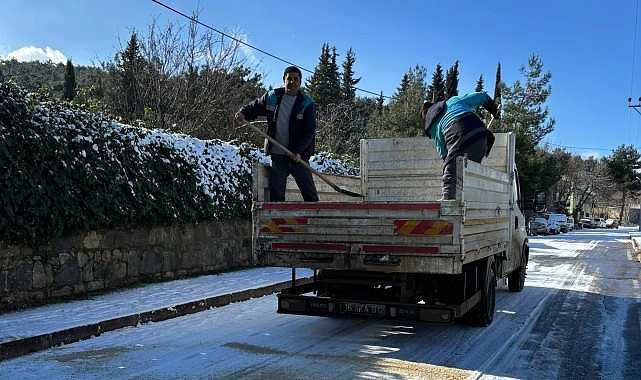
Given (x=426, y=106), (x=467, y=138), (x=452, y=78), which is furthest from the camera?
(x=452, y=78)

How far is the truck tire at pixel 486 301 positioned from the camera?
Result: 22.0ft

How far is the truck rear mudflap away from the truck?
0.01m

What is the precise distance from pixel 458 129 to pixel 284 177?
7.37 ft

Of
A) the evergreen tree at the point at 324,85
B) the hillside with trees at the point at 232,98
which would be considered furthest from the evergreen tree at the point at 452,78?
the evergreen tree at the point at 324,85

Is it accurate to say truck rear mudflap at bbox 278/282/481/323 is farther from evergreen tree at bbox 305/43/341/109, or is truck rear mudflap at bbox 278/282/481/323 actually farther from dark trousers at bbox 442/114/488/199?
evergreen tree at bbox 305/43/341/109

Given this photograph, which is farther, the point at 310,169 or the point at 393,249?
the point at 310,169

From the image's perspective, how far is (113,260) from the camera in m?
8.62

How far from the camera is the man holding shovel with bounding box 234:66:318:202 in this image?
686 centimetres

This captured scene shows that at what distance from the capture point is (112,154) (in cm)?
866

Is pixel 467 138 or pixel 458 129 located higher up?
pixel 458 129

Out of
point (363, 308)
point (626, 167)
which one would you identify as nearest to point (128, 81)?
point (363, 308)

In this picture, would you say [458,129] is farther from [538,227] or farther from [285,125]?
[538,227]

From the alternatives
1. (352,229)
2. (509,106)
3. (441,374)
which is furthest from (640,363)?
(509,106)

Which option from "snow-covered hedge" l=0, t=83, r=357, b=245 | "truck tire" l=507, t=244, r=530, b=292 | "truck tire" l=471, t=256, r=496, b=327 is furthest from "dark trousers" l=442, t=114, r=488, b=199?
Answer: "snow-covered hedge" l=0, t=83, r=357, b=245
